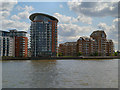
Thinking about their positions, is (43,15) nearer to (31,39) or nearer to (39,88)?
(31,39)

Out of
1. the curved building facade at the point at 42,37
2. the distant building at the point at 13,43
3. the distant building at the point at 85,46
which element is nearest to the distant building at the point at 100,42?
the distant building at the point at 85,46

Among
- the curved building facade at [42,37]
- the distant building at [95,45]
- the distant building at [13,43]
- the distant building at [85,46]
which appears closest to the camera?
the curved building facade at [42,37]

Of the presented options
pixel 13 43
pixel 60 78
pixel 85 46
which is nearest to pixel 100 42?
pixel 85 46

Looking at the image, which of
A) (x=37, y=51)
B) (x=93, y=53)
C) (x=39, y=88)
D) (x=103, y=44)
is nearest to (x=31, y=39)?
(x=37, y=51)

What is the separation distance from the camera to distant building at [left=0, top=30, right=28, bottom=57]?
153625 millimetres

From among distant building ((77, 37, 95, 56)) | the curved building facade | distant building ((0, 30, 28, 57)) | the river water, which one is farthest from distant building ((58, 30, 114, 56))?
the river water

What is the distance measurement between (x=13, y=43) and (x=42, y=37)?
3265 centimetres

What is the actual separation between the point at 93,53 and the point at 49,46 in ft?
189

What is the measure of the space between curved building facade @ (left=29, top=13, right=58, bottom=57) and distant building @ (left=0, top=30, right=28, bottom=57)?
1628cm

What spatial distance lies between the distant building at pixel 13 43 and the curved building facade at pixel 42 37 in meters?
16.3

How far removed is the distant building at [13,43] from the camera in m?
154

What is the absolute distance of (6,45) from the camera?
155m

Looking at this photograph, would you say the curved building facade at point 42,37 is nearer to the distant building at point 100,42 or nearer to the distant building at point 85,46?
the distant building at point 85,46

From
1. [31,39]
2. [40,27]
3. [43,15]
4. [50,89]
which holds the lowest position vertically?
[50,89]
